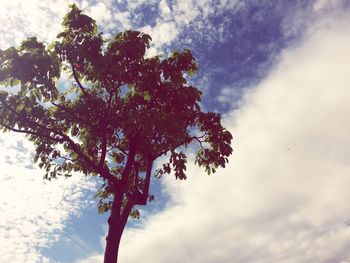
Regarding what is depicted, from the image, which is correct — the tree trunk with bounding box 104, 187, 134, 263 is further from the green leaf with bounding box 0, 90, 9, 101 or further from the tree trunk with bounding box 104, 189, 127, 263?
the green leaf with bounding box 0, 90, 9, 101

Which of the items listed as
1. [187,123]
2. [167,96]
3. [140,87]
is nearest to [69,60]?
[140,87]

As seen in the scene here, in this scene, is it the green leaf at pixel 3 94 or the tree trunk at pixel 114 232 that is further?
the green leaf at pixel 3 94

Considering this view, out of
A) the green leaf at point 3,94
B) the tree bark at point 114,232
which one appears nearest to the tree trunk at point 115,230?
the tree bark at point 114,232

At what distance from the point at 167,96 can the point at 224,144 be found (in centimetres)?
421

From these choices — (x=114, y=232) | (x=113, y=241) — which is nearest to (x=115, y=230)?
(x=114, y=232)

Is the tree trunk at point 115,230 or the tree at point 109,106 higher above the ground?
the tree at point 109,106

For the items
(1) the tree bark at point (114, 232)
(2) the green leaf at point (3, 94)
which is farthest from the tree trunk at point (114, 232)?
(2) the green leaf at point (3, 94)

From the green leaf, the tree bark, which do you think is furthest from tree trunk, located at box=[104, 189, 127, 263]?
the green leaf

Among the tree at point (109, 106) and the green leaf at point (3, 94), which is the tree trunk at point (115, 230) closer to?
the tree at point (109, 106)

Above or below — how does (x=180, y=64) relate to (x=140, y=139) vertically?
above

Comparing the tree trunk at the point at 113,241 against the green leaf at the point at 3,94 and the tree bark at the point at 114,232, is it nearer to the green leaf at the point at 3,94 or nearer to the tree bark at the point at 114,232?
the tree bark at the point at 114,232

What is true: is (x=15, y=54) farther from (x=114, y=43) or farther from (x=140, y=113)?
(x=140, y=113)

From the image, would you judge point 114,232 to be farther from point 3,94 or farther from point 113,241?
point 3,94

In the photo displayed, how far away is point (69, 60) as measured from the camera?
17188mm
